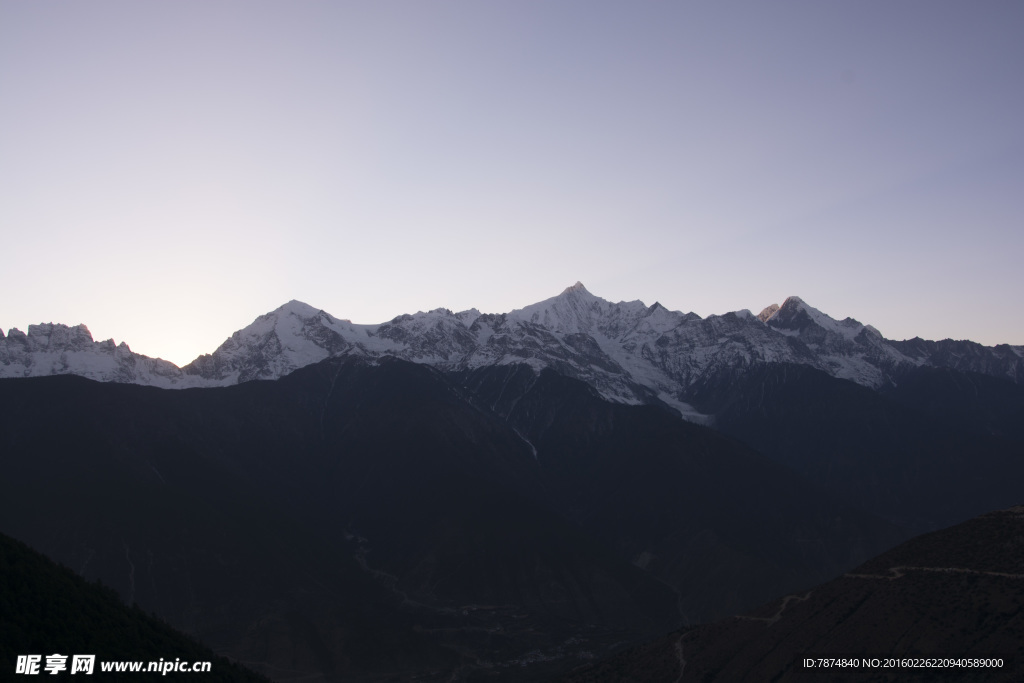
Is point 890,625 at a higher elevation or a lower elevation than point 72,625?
lower

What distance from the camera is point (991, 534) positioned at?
16262cm

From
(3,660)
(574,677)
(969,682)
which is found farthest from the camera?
(574,677)

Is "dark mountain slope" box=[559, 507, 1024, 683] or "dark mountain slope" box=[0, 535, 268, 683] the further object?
"dark mountain slope" box=[559, 507, 1024, 683]

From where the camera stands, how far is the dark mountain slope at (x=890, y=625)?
145625 millimetres

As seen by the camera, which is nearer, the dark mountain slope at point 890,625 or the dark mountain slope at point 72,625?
the dark mountain slope at point 72,625

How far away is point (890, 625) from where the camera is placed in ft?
511

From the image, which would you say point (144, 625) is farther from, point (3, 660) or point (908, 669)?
point (908, 669)

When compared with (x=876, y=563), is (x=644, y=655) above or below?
below

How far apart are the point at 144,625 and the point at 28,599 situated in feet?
52.1

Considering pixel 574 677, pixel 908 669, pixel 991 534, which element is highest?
pixel 991 534

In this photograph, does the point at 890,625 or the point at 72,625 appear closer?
the point at 72,625

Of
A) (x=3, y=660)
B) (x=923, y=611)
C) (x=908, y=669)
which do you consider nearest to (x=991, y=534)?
(x=923, y=611)

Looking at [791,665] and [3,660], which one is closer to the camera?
[3,660]

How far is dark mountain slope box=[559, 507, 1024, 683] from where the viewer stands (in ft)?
478
